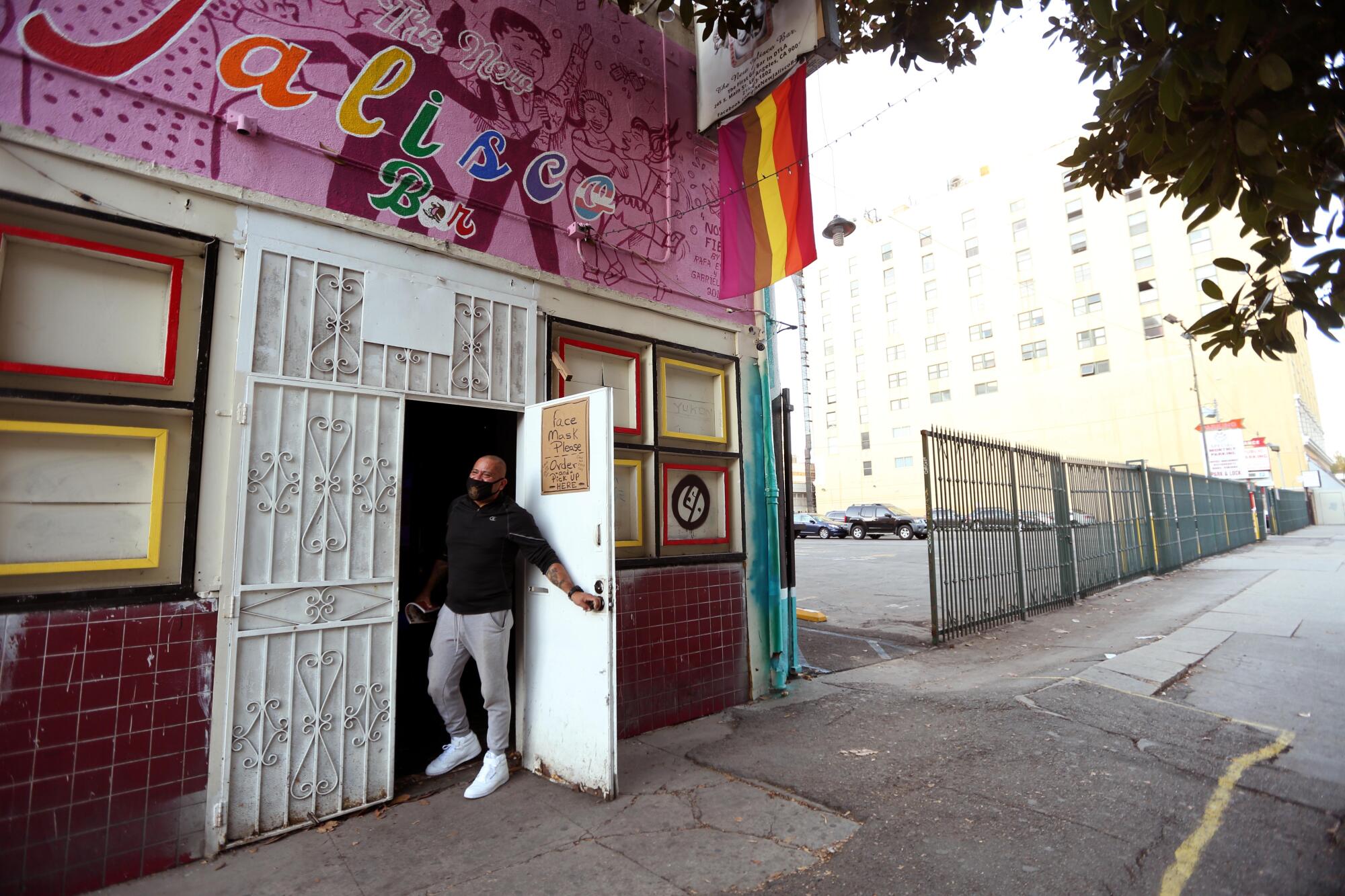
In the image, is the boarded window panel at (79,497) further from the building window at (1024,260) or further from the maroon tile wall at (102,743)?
the building window at (1024,260)

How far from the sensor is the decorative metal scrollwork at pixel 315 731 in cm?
351

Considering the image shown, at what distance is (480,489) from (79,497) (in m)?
1.93

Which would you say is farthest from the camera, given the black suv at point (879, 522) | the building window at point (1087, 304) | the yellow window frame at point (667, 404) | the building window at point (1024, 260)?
the building window at point (1024, 260)

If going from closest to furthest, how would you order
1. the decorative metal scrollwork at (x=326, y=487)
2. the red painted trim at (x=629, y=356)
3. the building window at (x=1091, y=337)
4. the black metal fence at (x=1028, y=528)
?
the decorative metal scrollwork at (x=326, y=487), the red painted trim at (x=629, y=356), the black metal fence at (x=1028, y=528), the building window at (x=1091, y=337)

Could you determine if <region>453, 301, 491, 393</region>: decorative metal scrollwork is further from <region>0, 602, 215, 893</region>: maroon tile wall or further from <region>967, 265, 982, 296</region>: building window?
<region>967, 265, 982, 296</region>: building window

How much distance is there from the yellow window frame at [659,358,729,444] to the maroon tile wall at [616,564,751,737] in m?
1.11

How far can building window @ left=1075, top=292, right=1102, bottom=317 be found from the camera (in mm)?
37875

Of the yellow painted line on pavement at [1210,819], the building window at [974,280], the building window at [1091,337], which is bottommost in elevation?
the yellow painted line on pavement at [1210,819]

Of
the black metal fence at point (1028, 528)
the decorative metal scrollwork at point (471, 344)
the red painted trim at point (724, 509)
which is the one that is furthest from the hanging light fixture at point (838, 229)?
the decorative metal scrollwork at point (471, 344)

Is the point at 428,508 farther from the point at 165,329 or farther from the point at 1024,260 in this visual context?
the point at 1024,260

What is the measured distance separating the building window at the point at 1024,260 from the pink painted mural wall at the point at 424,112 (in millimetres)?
42014

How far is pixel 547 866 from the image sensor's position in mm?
3121

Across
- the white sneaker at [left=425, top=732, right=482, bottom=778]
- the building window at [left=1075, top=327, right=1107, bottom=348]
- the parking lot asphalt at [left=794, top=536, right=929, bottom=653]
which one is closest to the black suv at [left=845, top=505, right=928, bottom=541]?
the parking lot asphalt at [left=794, top=536, right=929, bottom=653]

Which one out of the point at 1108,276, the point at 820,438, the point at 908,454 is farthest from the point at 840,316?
the point at 1108,276
